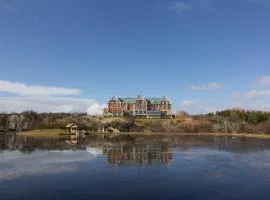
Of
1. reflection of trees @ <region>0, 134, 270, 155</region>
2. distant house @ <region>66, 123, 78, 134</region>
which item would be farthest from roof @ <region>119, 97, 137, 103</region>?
reflection of trees @ <region>0, 134, 270, 155</region>

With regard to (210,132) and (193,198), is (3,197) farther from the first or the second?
(210,132)

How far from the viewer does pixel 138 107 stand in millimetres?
149750

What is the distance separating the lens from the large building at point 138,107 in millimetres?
148500

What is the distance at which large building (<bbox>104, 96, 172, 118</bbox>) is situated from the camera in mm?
148500

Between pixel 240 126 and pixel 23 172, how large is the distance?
4076 inches

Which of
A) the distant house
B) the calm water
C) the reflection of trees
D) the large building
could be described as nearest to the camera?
the calm water

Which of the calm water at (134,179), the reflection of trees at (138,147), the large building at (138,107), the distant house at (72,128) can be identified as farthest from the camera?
the large building at (138,107)

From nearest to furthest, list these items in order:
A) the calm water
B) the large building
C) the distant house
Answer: the calm water, the distant house, the large building

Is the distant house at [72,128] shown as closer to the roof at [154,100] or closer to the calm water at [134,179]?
the roof at [154,100]

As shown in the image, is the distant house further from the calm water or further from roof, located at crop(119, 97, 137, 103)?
the calm water

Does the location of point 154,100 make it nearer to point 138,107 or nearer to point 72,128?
point 138,107

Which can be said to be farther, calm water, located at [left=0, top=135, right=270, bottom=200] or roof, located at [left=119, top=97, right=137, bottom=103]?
roof, located at [left=119, top=97, right=137, bottom=103]

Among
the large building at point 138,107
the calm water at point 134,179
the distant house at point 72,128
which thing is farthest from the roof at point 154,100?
the calm water at point 134,179

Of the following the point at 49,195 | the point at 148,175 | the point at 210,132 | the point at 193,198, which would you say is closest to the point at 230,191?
the point at 193,198
